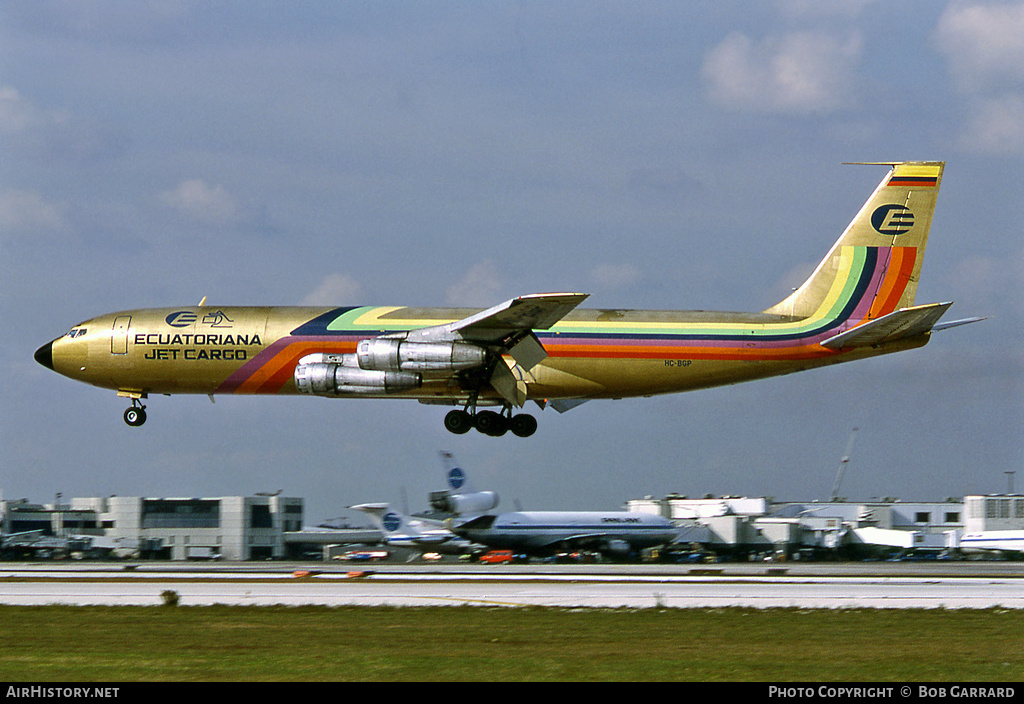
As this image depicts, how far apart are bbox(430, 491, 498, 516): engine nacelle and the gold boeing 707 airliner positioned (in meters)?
37.0

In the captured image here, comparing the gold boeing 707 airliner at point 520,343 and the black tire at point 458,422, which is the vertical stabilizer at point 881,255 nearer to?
the gold boeing 707 airliner at point 520,343

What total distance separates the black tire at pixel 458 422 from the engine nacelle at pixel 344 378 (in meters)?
2.46

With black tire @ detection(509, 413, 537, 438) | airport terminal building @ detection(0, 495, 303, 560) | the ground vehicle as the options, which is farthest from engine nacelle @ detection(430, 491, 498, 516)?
black tire @ detection(509, 413, 537, 438)

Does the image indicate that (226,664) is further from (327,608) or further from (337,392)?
(337,392)

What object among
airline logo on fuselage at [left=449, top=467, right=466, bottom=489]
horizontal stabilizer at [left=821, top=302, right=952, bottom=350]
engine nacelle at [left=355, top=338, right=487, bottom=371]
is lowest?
airline logo on fuselage at [left=449, top=467, right=466, bottom=489]

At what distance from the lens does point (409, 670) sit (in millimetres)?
22781

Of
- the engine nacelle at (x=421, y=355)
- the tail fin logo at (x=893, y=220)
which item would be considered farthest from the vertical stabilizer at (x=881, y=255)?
the engine nacelle at (x=421, y=355)

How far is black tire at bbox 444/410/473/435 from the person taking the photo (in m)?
44.6

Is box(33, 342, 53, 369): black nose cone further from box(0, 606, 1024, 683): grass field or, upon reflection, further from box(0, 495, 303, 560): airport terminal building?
box(0, 495, 303, 560): airport terminal building

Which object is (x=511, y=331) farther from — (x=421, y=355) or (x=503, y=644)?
(x=503, y=644)

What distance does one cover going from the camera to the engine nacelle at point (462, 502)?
8200 cm

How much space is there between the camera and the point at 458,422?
4462cm

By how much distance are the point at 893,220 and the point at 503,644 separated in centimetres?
2765
